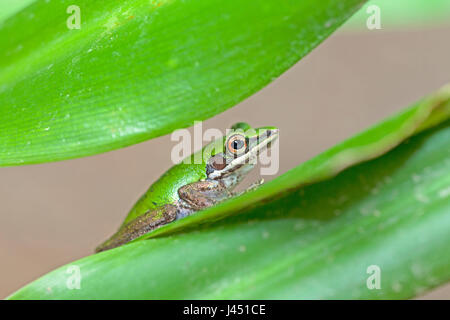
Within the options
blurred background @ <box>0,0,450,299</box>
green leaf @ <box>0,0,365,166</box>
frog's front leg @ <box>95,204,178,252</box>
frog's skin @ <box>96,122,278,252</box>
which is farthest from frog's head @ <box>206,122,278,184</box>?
blurred background @ <box>0,0,450,299</box>

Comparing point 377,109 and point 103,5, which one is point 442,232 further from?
point 377,109

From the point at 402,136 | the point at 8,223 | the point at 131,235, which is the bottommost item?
the point at 402,136

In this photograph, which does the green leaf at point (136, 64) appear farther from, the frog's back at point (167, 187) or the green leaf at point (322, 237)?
the frog's back at point (167, 187)

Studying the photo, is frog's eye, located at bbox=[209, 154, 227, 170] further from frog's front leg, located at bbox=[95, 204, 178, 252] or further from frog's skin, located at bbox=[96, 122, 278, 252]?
frog's front leg, located at bbox=[95, 204, 178, 252]

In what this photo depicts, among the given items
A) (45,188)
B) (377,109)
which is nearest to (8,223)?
(45,188)

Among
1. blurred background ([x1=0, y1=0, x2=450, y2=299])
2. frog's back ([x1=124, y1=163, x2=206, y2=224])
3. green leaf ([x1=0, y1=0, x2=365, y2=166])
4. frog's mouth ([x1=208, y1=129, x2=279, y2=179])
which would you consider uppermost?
blurred background ([x1=0, y1=0, x2=450, y2=299])

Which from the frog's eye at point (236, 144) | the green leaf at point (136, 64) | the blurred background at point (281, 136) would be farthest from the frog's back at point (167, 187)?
the blurred background at point (281, 136)

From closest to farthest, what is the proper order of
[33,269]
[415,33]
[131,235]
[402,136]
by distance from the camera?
[402,136] < [131,235] < [33,269] < [415,33]
